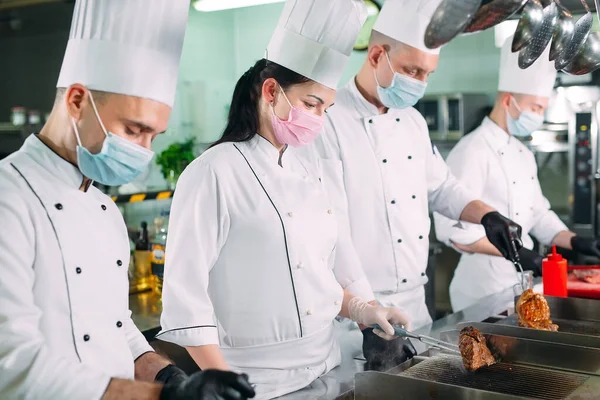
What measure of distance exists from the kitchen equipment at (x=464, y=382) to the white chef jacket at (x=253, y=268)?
29cm

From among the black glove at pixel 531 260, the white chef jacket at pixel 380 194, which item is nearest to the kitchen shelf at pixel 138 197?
the white chef jacket at pixel 380 194

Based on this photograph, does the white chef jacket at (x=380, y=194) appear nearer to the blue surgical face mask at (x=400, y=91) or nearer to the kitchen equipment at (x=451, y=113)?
the blue surgical face mask at (x=400, y=91)

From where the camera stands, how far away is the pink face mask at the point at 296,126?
208 cm

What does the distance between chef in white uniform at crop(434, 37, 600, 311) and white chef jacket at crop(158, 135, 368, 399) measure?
1.61 m

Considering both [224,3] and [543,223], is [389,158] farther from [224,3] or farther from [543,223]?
[224,3]

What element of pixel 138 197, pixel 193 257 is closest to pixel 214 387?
pixel 193 257

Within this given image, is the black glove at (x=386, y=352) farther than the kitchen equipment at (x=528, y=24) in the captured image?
Yes

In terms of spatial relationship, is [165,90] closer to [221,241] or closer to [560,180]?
[221,241]

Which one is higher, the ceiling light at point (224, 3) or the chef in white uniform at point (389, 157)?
the ceiling light at point (224, 3)

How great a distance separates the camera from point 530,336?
207cm

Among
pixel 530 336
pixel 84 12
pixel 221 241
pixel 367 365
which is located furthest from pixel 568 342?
pixel 84 12

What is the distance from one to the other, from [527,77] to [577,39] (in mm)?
1519

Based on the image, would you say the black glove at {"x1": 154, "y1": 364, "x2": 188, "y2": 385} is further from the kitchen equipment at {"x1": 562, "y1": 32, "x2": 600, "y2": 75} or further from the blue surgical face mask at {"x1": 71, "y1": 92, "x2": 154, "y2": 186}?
the kitchen equipment at {"x1": 562, "y1": 32, "x2": 600, "y2": 75}

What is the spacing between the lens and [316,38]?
7.16 ft
